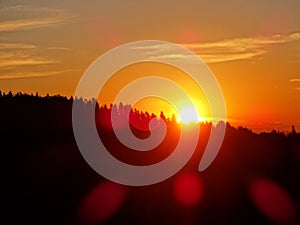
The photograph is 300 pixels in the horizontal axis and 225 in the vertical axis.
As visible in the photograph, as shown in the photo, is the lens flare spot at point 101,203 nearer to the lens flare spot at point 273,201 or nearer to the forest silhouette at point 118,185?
the forest silhouette at point 118,185

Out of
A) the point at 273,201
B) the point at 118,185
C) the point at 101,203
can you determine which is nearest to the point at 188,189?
the point at 118,185

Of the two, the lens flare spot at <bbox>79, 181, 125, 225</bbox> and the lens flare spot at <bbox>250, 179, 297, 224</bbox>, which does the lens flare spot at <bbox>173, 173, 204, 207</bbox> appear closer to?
the lens flare spot at <bbox>79, 181, 125, 225</bbox>

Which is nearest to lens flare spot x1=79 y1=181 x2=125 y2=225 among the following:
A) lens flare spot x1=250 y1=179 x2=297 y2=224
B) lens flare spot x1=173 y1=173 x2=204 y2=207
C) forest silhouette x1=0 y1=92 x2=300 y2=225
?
forest silhouette x1=0 y1=92 x2=300 y2=225

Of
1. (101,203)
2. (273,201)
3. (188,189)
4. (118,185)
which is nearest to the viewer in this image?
(101,203)

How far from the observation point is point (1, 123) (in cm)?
10400

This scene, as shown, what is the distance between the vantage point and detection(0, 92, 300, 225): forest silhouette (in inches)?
3426

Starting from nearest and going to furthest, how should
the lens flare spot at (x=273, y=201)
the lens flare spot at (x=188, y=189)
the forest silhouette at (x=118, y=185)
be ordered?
the forest silhouette at (x=118, y=185) → the lens flare spot at (x=188, y=189) → the lens flare spot at (x=273, y=201)

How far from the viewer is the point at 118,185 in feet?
340

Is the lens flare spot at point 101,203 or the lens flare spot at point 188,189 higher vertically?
the lens flare spot at point 188,189

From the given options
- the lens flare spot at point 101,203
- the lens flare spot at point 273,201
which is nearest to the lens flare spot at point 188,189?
the lens flare spot at point 101,203

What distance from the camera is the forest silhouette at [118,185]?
87.0 metres

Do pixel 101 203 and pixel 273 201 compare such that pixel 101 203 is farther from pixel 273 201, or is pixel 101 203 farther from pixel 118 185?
pixel 273 201

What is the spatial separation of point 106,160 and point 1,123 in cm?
1737

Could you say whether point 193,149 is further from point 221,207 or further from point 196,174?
point 221,207
